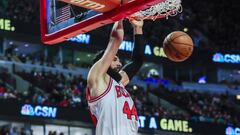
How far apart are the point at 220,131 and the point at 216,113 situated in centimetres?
144

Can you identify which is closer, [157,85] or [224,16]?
[157,85]

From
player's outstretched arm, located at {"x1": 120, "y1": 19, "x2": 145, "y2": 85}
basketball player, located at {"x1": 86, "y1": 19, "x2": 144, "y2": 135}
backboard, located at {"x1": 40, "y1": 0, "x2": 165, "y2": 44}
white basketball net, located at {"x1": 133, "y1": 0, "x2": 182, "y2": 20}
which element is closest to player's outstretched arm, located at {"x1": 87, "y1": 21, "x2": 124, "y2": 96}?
basketball player, located at {"x1": 86, "y1": 19, "x2": 144, "y2": 135}

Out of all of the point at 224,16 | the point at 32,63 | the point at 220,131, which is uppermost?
the point at 224,16

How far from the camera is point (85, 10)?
595cm

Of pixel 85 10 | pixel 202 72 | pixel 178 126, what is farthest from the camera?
pixel 202 72

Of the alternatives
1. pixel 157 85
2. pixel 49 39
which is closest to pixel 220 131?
pixel 157 85

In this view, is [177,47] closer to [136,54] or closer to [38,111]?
[136,54]

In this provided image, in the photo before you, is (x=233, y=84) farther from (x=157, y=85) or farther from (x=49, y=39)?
(x=49, y=39)

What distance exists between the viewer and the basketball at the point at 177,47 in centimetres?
600

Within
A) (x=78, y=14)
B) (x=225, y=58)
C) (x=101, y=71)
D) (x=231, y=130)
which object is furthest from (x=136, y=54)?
(x=225, y=58)

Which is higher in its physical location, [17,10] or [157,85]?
[17,10]

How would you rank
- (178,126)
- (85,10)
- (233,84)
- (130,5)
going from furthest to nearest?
(233,84)
(178,126)
(85,10)
(130,5)

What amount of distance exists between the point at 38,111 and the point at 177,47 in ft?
45.1

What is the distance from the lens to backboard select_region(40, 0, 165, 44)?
5.54 metres
